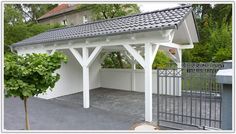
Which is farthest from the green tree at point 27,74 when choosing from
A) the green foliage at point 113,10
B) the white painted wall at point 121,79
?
the green foliage at point 113,10

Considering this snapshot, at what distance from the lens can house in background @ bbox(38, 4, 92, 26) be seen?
2817 centimetres

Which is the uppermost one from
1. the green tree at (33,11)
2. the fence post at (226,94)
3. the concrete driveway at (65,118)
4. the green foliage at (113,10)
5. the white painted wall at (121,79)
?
the green tree at (33,11)

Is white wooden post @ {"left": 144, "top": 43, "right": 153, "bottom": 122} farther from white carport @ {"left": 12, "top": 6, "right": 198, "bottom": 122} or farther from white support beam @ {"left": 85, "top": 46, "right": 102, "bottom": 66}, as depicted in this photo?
white support beam @ {"left": 85, "top": 46, "right": 102, "bottom": 66}

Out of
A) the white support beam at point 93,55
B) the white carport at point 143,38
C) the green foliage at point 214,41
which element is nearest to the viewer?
the white carport at point 143,38

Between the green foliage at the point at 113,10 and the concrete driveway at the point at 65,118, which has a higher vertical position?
the green foliage at the point at 113,10

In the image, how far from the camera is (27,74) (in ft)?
16.7

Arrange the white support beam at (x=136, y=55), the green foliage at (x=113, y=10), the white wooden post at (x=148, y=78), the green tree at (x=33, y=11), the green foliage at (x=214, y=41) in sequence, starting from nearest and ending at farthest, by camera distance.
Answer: the white wooden post at (x=148, y=78), the white support beam at (x=136, y=55), the green foliage at (x=214, y=41), the green foliage at (x=113, y=10), the green tree at (x=33, y=11)

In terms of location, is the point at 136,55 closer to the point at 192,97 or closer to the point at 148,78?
the point at 148,78

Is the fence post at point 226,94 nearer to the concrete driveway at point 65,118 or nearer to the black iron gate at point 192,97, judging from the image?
the black iron gate at point 192,97

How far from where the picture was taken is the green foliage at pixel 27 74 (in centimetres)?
503

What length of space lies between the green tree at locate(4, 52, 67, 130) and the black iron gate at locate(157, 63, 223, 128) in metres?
3.28

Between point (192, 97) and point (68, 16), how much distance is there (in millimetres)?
26204

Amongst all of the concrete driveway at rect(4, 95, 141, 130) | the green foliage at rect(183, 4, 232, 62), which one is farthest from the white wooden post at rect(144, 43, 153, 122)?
the green foliage at rect(183, 4, 232, 62)

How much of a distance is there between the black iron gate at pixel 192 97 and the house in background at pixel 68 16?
64.1 feet
